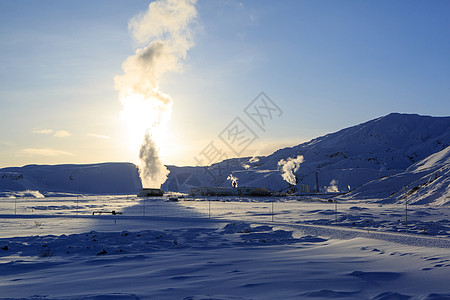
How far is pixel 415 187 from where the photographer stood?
5906 cm

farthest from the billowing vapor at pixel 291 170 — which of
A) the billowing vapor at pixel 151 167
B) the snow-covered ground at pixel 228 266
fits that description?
the snow-covered ground at pixel 228 266

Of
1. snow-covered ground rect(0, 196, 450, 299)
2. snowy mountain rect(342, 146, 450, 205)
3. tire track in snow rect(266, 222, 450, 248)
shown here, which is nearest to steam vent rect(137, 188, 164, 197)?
snowy mountain rect(342, 146, 450, 205)

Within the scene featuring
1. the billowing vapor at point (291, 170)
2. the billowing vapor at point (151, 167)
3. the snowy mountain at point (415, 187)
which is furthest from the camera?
the billowing vapor at point (291, 170)

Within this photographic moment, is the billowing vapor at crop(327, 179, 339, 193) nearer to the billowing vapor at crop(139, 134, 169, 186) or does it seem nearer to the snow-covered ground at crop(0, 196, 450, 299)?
the billowing vapor at crop(139, 134, 169, 186)

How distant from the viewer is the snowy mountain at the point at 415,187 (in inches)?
1892

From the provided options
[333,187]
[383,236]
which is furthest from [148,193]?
[383,236]

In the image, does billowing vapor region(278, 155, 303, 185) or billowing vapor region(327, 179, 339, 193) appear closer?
billowing vapor region(327, 179, 339, 193)

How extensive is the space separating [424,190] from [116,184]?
16701cm

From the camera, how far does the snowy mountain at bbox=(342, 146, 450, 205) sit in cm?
4806

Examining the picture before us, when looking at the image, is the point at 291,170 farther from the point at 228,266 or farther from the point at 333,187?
the point at 228,266

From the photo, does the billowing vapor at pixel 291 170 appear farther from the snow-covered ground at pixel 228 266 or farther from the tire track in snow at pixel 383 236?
the snow-covered ground at pixel 228 266

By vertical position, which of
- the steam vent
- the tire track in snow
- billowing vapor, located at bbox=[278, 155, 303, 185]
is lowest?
the tire track in snow

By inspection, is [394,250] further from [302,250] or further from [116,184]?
[116,184]

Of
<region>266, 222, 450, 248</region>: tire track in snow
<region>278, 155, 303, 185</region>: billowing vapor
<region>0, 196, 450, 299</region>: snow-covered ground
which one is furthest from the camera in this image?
<region>278, 155, 303, 185</region>: billowing vapor
